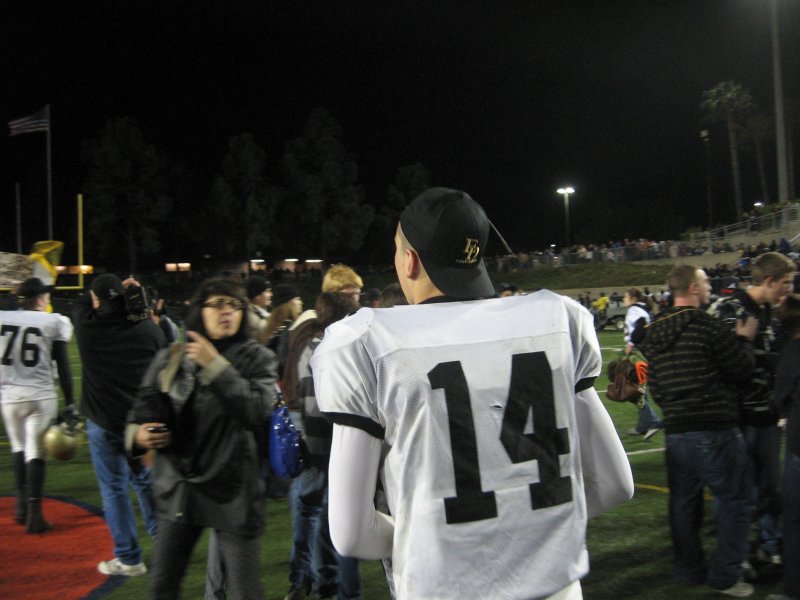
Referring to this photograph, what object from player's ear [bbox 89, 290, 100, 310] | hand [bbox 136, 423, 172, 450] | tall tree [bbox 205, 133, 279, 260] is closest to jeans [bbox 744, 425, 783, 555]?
hand [bbox 136, 423, 172, 450]

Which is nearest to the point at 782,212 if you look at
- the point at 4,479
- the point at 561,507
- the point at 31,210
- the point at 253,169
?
the point at 253,169

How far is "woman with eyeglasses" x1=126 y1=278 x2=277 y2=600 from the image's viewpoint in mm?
3207

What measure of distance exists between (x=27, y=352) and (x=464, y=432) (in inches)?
209

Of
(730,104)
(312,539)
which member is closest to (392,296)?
(312,539)

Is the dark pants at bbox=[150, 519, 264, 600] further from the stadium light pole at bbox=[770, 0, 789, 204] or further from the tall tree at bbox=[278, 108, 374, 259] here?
the tall tree at bbox=[278, 108, 374, 259]

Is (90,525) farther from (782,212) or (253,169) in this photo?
(253,169)

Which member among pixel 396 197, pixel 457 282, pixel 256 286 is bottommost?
pixel 457 282

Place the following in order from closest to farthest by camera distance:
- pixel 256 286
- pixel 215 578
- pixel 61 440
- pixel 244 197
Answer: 1. pixel 215 578
2. pixel 61 440
3. pixel 256 286
4. pixel 244 197

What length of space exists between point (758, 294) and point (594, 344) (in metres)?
3.21

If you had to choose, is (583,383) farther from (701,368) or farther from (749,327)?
(749,327)

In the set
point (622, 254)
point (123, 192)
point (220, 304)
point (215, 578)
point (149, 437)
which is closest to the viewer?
A: point (149, 437)

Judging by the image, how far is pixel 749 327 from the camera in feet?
14.6

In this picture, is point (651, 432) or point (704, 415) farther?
point (651, 432)

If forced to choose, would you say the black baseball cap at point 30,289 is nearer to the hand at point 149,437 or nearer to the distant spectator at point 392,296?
the distant spectator at point 392,296
